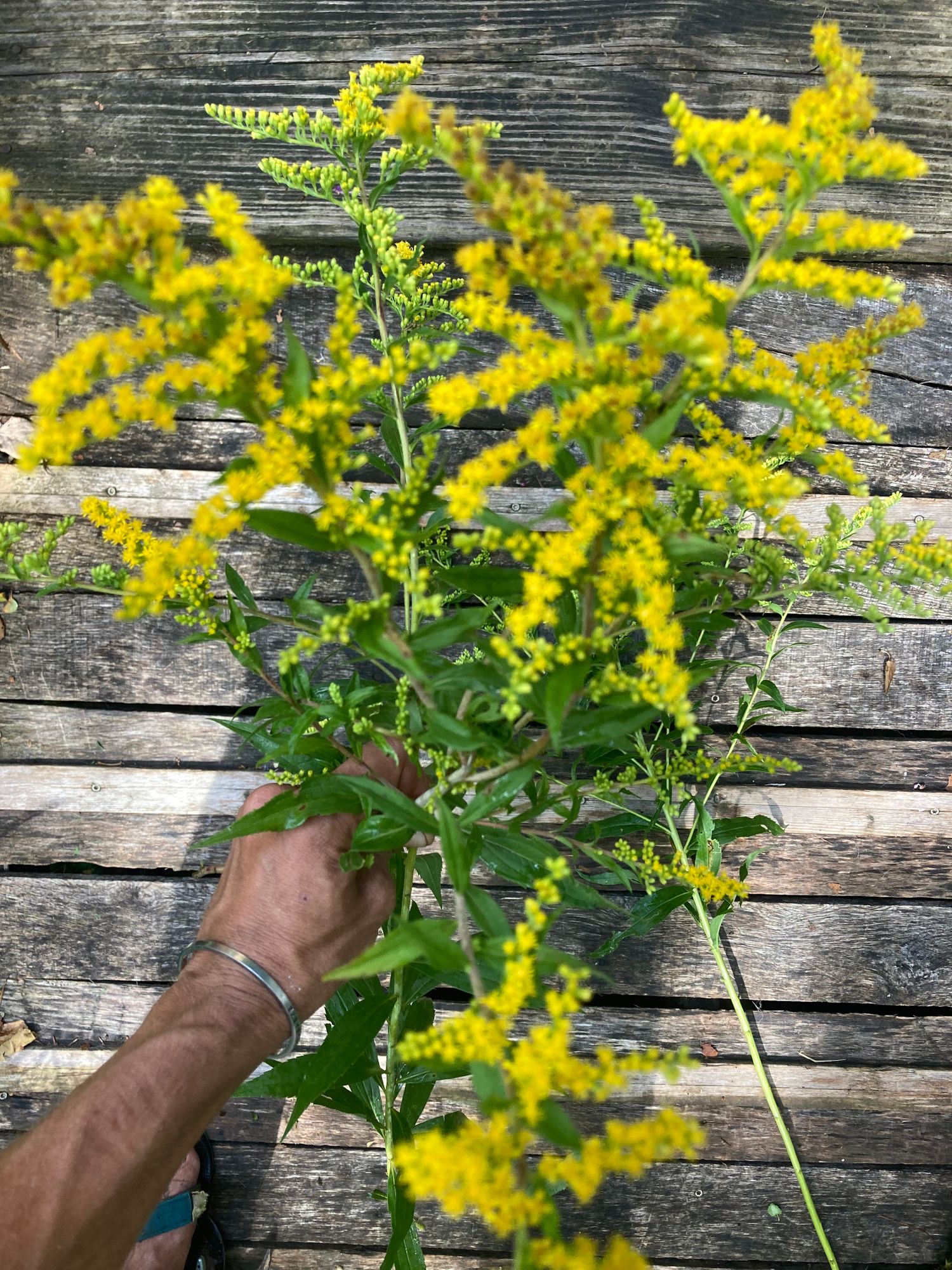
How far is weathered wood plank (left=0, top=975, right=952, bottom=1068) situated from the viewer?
7.59 ft

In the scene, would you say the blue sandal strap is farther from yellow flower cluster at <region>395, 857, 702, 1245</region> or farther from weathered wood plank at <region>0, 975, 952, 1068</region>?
yellow flower cluster at <region>395, 857, 702, 1245</region>

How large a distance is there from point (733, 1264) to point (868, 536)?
2.19 m

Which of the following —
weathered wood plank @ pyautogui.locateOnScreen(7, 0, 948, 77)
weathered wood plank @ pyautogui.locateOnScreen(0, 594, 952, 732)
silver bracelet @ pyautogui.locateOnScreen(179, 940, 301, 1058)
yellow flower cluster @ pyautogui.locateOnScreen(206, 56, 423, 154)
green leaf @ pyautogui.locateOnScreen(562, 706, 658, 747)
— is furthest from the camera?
weathered wood plank @ pyautogui.locateOnScreen(0, 594, 952, 732)

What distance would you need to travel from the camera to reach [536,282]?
85cm

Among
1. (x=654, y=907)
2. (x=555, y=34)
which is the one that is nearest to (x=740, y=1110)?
(x=654, y=907)

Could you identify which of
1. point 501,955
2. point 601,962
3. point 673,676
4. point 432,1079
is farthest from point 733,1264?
point 673,676

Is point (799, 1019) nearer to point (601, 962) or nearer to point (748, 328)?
point (601, 962)

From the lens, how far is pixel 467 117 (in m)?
2.13

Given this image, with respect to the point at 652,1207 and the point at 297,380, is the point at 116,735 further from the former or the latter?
the point at 652,1207

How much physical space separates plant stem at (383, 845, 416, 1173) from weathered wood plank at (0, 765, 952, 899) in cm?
96

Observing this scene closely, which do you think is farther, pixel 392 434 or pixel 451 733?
pixel 392 434

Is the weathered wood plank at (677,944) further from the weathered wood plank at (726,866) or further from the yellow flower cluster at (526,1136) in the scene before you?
the yellow flower cluster at (526,1136)

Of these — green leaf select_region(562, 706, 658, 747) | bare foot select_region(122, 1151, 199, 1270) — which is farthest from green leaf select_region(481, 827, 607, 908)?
bare foot select_region(122, 1151, 199, 1270)

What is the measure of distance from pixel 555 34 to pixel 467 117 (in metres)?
0.32
